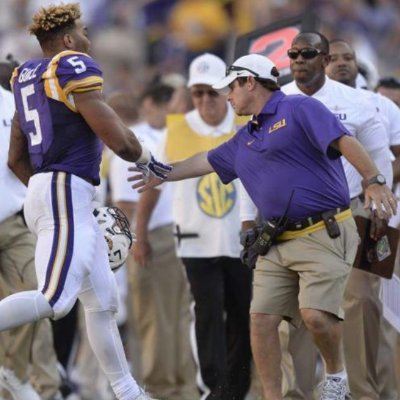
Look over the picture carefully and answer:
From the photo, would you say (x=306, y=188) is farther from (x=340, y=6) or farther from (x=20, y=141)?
(x=340, y=6)

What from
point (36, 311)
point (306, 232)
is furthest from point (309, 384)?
point (36, 311)

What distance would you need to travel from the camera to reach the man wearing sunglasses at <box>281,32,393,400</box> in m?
7.88

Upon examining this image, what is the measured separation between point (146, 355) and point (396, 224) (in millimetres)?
2257

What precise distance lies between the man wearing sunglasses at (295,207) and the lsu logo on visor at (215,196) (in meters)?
1.91

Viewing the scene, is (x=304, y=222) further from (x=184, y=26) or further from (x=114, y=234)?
(x=184, y=26)

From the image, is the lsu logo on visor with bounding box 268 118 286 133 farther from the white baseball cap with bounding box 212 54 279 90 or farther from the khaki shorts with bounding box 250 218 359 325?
the khaki shorts with bounding box 250 218 359 325

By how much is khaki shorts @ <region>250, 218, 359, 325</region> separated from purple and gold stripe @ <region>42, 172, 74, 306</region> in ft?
3.82

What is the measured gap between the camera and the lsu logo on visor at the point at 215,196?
30.3 feet

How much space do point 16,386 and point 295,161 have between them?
2.50 metres

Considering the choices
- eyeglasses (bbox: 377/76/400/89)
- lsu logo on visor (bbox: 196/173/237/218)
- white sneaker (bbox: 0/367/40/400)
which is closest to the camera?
white sneaker (bbox: 0/367/40/400)

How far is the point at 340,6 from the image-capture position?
17.6 m

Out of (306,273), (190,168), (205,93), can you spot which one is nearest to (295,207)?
(306,273)

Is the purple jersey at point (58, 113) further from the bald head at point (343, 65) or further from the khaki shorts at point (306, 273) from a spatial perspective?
the bald head at point (343, 65)

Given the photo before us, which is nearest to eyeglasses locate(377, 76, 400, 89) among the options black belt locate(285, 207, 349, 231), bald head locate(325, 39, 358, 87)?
bald head locate(325, 39, 358, 87)
